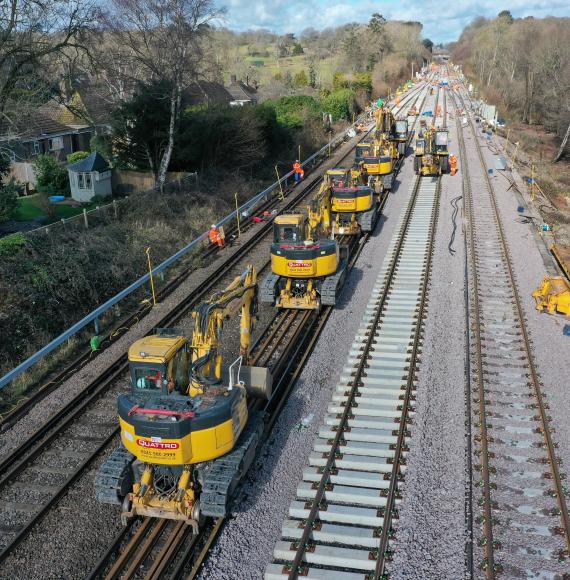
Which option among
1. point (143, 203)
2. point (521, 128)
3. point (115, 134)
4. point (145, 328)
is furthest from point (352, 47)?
point (145, 328)

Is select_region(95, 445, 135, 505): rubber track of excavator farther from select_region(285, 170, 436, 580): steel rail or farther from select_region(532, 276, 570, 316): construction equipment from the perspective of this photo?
select_region(532, 276, 570, 316): construction equipment

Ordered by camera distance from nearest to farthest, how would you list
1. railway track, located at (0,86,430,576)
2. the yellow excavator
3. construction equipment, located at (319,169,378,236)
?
railway track, located at (0,86,430,576) → construction equipment, located at (319,169,378,236) → the yellow excavator

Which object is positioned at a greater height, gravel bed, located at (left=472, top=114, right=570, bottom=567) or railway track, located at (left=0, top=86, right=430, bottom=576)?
gravel bed, located at (left=472, top=114, right=570, bottom=567)

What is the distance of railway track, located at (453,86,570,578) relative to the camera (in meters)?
8.75

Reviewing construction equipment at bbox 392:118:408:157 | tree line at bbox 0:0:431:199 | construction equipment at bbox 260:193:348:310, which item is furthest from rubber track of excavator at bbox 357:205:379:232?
construction equipment at bbox 392:118:408:157

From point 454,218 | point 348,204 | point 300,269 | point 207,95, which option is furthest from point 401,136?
point 300,269

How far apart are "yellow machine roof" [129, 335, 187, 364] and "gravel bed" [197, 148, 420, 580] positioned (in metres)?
2.85

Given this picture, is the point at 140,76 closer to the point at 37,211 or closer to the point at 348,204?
the point at 37,211

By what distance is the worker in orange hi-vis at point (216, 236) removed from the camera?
22.7 m

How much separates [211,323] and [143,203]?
15.6 metres

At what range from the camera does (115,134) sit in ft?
96.0

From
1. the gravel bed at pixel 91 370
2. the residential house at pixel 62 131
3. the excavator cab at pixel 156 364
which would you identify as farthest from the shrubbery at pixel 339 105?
the excavator cab at pixel 156 364

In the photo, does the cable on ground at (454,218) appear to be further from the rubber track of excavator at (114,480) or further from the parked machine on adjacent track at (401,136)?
the rubber track of excavator at (114,480)

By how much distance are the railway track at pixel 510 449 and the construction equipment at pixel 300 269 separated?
4.16m
